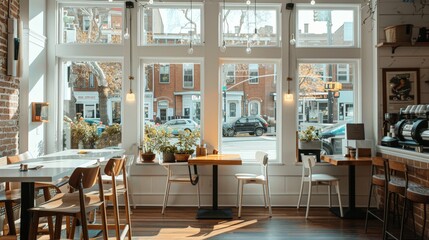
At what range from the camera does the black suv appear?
19.7 ft

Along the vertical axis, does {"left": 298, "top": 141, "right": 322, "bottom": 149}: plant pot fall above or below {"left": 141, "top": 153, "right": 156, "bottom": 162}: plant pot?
above

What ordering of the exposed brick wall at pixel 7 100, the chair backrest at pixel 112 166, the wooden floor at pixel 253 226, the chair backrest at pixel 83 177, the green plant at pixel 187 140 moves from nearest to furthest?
the chair backrest at pixel 83 177 < the chair backrest at pixel 112 166 < the wooden floor at pixel 253 226 < the exposed brick wall at pixel 7 100 < the green plant at pixel 187 140

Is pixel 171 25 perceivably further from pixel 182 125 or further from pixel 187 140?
pixel 187 140

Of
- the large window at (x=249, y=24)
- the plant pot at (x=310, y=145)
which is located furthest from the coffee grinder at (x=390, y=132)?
the large window at (x=249, y=24)

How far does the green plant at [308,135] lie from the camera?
5805 millimetres

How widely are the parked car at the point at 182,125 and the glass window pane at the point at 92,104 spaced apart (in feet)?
2.87

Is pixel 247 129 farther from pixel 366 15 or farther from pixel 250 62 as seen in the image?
pixel 366 15

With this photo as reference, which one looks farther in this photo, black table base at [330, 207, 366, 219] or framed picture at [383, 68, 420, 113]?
framed picture at [383, 68, 420, 113]

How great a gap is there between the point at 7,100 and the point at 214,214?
313 centimetres

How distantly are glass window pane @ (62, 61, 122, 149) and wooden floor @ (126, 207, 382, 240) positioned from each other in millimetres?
1414

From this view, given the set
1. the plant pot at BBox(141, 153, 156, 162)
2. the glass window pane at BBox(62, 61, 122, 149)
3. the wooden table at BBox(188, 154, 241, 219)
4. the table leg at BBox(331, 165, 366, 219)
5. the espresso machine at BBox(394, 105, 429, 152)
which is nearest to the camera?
the espresso machine at BBox(394, 105, 429, 152)

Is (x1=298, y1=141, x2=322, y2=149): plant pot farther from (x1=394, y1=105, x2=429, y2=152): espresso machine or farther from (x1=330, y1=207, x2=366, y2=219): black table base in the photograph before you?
(x1=394, y1=105, x2=429, y2=152): espresso machine

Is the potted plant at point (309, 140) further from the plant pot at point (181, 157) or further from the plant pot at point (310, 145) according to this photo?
the plant pot at point (181, 157)

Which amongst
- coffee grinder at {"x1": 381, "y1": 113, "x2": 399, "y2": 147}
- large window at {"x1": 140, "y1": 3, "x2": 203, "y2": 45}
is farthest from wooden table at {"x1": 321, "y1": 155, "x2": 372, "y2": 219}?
large window at {"x1": 140, "y1": 3, "x2": 203, "y2": 45}
